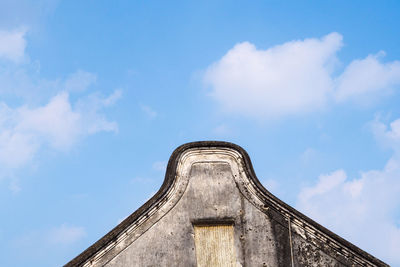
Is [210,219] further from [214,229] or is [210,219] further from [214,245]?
[214,245]

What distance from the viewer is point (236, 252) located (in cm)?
1187

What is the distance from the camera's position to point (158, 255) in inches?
456

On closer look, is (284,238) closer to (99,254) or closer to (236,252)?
(236,252)

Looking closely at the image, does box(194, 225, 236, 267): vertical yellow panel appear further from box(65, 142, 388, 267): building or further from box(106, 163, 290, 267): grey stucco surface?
box(106, 163, 290, 267): grey stucco surface

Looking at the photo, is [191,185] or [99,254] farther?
[191,185]

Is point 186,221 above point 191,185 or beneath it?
beneath

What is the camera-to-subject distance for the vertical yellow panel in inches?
464

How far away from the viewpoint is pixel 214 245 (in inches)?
469

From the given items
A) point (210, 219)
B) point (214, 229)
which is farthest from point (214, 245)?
point (210, 219)

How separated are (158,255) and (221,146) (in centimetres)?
271

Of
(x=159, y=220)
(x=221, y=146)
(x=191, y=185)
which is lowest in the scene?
(x=159, y=220)

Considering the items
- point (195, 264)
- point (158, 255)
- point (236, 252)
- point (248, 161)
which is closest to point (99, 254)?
point (158, 255)

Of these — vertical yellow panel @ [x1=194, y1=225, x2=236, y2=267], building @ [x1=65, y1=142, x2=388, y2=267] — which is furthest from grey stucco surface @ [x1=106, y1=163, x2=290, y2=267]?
vertical yellow panel @ [x1=194, y1=225, x2=236, y2=267]

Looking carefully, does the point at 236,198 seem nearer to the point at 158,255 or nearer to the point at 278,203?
the point at 278,203
